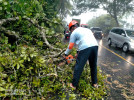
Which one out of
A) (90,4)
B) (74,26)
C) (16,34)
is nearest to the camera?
(74,26)

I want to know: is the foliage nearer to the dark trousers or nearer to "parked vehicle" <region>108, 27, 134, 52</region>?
the dark trousers

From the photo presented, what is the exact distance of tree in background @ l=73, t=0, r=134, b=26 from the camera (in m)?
25.8

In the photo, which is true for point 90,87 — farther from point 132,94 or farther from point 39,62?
point 39,62

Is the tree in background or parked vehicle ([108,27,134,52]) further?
the tree in background

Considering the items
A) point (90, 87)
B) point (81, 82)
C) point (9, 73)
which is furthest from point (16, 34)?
point (90, 87)

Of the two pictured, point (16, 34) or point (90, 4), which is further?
point (90, 4)

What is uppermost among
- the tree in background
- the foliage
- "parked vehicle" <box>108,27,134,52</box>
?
the tree in background

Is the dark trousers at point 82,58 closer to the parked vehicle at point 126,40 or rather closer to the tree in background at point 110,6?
the parked vehicle at point 126,40

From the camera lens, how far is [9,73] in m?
3.04

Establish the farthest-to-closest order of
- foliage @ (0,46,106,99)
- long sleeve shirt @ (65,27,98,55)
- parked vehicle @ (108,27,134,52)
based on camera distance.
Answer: parked vehicle @ (108,27,134,52), long sleeve shirt @ (65,27,98,55), foliage @ (0,46,106,99)

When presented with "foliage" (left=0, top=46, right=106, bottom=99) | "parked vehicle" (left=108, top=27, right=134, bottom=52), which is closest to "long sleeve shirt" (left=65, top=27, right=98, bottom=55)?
"foliage" (left=0, top=46, right=106, bottom=99)

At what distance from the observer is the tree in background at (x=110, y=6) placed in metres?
25.8

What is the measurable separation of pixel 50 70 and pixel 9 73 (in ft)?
3.68

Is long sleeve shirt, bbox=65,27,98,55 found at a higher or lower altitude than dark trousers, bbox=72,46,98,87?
higher
